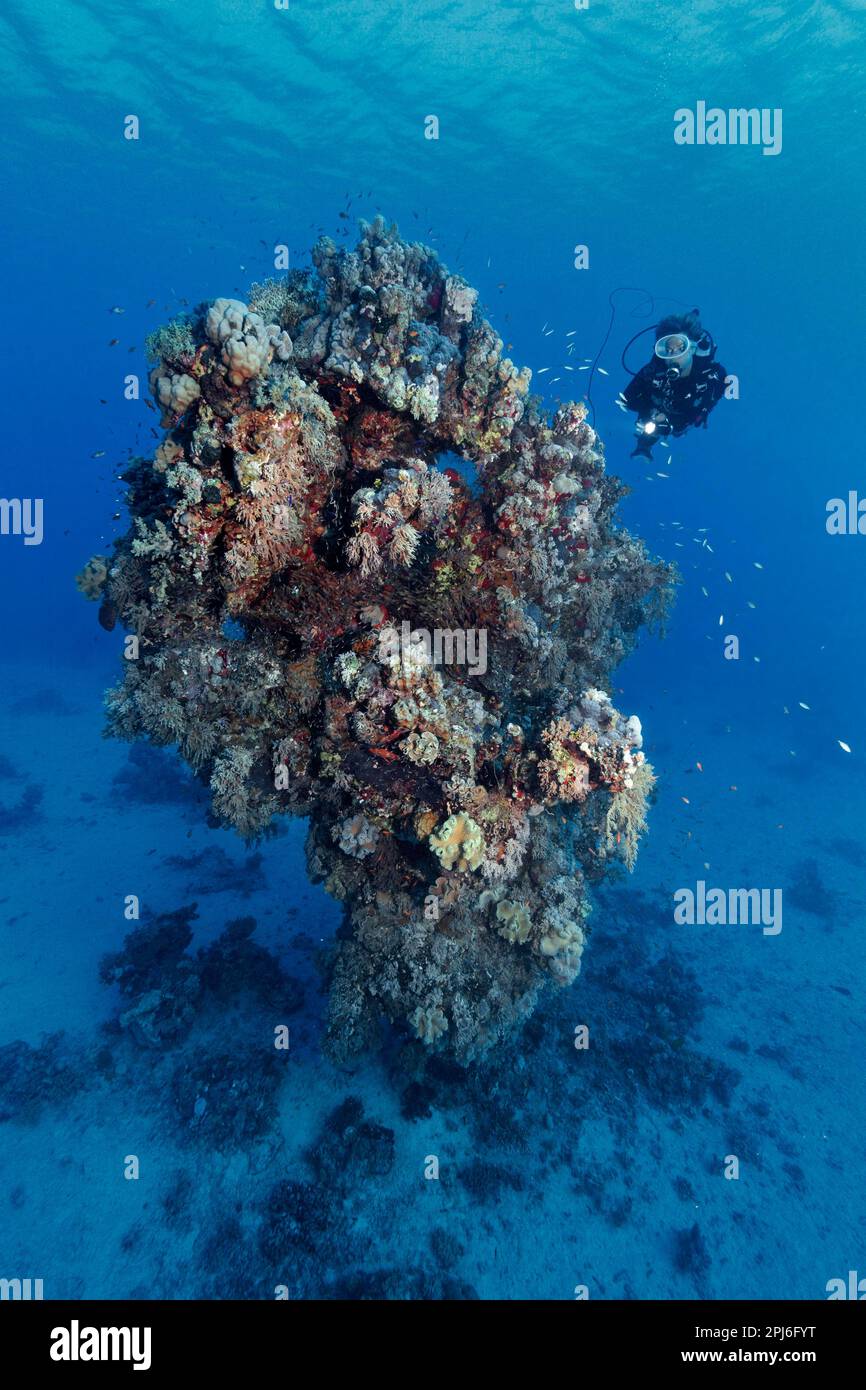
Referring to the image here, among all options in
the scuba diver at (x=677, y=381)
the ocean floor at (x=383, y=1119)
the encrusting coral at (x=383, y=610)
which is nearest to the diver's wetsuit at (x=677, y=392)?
the scuba diver at (x=677, y=381)

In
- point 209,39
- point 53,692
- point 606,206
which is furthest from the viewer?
point 606,206

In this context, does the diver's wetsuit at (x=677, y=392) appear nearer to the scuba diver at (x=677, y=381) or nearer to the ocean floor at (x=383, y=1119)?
the scuba diver at (x=677, y=381)

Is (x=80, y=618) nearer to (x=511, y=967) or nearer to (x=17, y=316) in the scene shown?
(x=17, y=316)

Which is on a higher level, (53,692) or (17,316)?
(17,316)

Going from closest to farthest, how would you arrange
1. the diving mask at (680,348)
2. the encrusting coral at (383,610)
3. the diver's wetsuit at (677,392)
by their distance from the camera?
the encrusting coral at (383,610), the diving mask at (680,348), the diver's wetsuit at (677,392)

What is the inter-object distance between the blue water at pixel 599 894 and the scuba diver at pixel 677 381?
4.57ft

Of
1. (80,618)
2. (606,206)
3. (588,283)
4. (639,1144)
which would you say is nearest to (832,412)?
(588,283)

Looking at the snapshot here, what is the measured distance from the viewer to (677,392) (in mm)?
11852

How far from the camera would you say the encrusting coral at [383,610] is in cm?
676

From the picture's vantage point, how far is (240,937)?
14781 mm

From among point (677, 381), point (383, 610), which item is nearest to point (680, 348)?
point (677, 381)

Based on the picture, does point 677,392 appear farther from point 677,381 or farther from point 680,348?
point 680,348

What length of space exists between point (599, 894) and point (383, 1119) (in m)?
11.5
